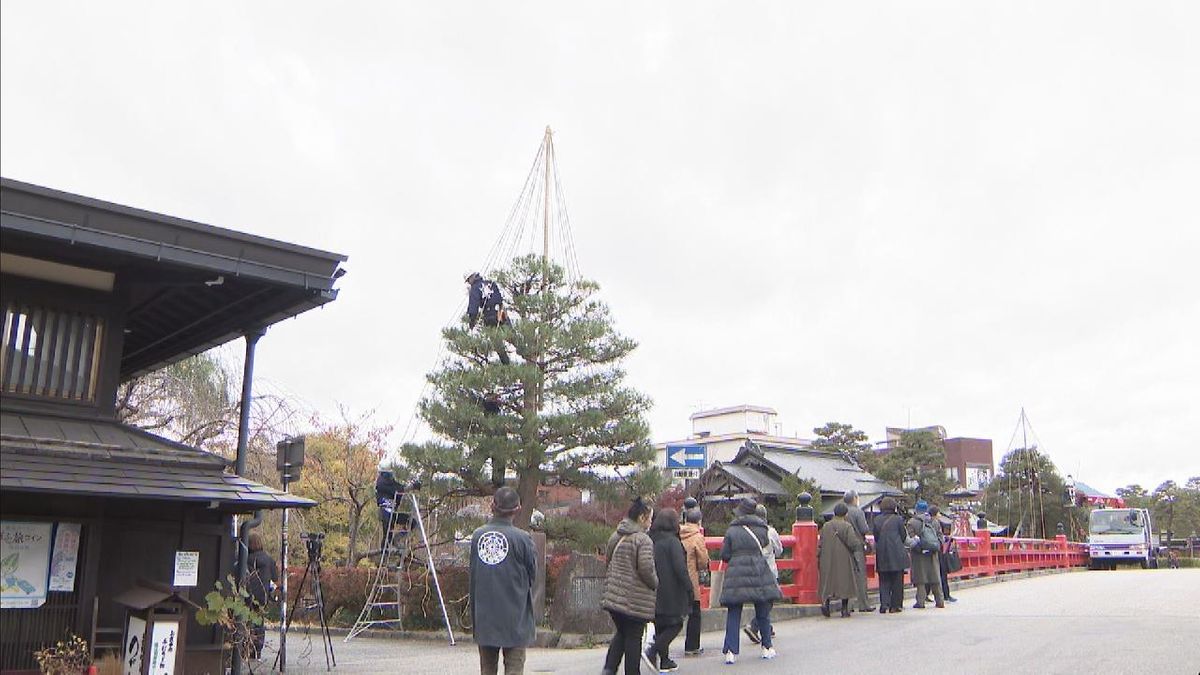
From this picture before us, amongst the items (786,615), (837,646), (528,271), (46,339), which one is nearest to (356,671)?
(46,339)

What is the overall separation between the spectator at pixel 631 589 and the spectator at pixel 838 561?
6.31 meters

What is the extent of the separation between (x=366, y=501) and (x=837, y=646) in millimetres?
10118

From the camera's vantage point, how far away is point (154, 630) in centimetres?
837

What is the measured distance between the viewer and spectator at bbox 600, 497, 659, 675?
8453 millimetres

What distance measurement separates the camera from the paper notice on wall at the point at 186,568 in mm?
8984

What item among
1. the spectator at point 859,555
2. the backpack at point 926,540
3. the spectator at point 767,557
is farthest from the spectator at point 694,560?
the backpack at point 926,540

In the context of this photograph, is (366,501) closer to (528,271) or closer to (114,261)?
(528,271)

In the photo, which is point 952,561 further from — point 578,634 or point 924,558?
point 578,634

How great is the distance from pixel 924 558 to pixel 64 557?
41.9 feet

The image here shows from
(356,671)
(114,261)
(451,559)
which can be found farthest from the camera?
(451,559)

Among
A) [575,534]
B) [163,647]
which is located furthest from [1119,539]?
[163,647]

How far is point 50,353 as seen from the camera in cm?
917

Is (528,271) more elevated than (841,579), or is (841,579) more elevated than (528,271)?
(528,271)

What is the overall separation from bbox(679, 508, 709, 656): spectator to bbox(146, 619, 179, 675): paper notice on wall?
530cm
